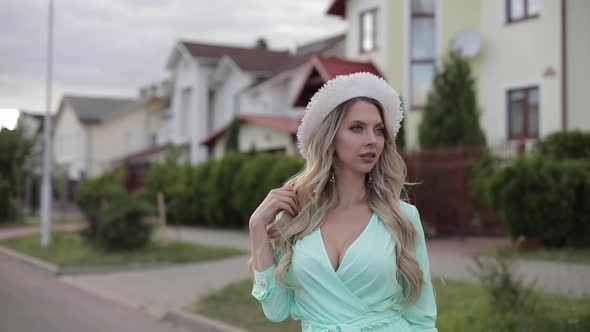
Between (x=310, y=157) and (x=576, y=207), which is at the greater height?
(x=310, y=157)

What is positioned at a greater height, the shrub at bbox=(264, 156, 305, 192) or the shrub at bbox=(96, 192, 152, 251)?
the shrub at bbox=(264, 156, 305, 192)

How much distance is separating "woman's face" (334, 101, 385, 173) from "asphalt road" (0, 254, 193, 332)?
20.2ft

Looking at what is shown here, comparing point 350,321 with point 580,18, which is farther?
point 580,18

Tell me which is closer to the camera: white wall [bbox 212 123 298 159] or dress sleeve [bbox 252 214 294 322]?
dress sleeve [bbox 252 214 294 322]

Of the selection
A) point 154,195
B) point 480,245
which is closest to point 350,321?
point 480,245

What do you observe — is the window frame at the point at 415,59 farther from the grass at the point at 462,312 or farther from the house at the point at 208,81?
the grass at the point at 462,312

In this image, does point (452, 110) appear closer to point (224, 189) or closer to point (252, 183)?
point (252, 183)

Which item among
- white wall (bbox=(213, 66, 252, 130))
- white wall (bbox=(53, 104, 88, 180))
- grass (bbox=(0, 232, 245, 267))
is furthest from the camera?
white wall (bbox=(53, 104, 88, 180))

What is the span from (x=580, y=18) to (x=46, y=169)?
14.6 m

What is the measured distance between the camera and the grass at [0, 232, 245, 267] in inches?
549

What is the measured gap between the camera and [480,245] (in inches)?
558

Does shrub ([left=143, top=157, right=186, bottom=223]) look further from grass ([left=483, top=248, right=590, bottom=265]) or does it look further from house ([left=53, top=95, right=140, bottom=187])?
house ([left=53, top=95, right=140, bottom=187])

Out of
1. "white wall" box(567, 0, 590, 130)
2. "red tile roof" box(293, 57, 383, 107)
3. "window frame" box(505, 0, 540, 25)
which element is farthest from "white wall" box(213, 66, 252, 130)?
"white wall" box(567, 0, 590, 130)

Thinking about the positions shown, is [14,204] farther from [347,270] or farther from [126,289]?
[347,270]
